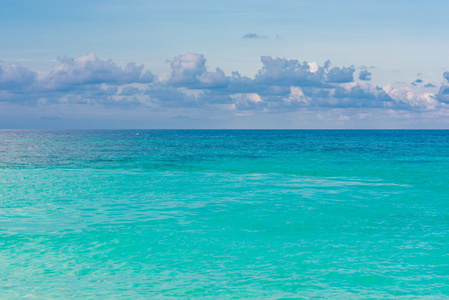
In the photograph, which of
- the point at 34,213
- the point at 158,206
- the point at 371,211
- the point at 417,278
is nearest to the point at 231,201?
the point at 158,206

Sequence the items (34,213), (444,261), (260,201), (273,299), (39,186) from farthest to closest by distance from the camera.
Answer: (39,186) < (260,201) < (34,213) < (444,261) < (273,299)

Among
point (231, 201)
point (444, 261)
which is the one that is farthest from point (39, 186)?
point (444, 261)

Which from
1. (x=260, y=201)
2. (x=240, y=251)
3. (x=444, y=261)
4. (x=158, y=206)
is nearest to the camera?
(x=444, y=261)

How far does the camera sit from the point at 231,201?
30.7 m

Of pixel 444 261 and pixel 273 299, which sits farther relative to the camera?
pixel 444 261

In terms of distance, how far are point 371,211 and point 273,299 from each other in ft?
51.2

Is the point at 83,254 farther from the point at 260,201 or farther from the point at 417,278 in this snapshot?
the point at 260,201

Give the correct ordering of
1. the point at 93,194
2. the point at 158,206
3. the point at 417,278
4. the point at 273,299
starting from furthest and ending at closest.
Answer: the point at 93,194
the point at 158,206
the point at 417,278
the point at 273,299

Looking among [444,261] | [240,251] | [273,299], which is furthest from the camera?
[240,251]

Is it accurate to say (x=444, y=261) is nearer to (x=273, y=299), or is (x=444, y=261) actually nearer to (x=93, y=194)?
(x=273, y=299)

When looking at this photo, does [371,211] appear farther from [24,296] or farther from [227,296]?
[24,296]

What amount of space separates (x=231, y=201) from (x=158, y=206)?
5.07 metres

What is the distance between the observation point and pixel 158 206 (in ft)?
94.0

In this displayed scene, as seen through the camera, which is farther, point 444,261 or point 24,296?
point 444,261
